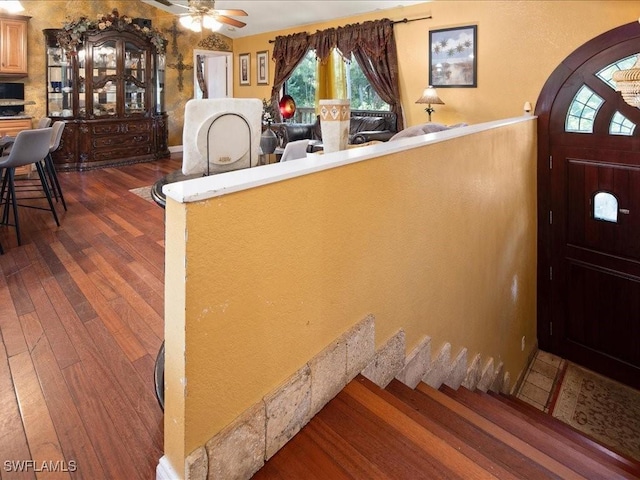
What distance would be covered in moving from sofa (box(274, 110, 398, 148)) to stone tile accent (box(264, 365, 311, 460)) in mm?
4261

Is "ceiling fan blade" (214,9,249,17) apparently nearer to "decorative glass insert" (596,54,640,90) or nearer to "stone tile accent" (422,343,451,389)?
"decorative glass insert" (596,54,640,90)

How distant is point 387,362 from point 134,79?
7315 mm

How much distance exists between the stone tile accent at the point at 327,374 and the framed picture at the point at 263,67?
299 inches

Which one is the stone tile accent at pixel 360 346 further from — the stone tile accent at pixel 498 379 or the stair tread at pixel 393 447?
the stone tile accent at pixel 498 379

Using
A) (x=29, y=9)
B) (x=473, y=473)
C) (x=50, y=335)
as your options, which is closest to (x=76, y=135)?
(x=29, y=9)

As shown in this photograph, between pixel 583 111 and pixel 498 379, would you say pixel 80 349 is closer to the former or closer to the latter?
pixel 498 379

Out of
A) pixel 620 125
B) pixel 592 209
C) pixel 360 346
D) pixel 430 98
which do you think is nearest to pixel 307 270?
pixel 360 346

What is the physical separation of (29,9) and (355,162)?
7530mm

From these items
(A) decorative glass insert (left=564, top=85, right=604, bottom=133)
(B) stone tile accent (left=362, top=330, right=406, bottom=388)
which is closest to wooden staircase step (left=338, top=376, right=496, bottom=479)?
(B) stone tile accent (left=362, top=330, right=406, bottom=388)

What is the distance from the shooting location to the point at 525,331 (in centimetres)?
462

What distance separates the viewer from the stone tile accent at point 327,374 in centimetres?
149

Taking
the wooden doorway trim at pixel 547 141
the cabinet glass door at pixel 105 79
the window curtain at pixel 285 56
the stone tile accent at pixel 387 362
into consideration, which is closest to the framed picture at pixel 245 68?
the window curtain at pixel 285 56

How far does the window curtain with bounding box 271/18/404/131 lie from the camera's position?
19.9ft

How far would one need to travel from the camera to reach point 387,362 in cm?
191
